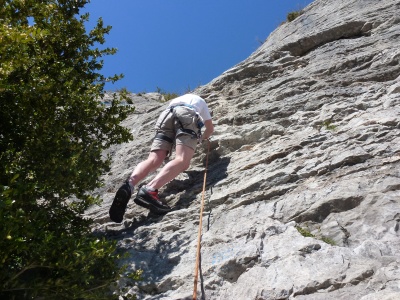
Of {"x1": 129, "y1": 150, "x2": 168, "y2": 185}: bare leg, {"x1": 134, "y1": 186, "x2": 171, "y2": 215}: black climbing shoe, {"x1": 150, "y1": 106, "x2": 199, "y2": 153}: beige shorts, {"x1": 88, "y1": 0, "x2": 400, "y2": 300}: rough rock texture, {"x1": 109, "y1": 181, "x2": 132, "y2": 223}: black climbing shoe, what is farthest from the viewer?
{"x1": 150, "y1": 106, "x2": 199, "y2": 153}: beige shorts

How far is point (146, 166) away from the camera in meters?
7.00

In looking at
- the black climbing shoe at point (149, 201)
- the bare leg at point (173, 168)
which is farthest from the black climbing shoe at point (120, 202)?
the bare leg at point (173, 168)

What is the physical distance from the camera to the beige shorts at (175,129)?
7316mm

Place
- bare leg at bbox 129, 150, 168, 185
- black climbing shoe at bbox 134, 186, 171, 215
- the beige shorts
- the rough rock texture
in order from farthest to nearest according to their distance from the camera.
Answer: the beige shorts
bare leg at bbox 129, 150, 168, 185
black climbing shoe at bbox 134, 186, 171, 215
the rough rock texture

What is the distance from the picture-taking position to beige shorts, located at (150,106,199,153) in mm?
7316

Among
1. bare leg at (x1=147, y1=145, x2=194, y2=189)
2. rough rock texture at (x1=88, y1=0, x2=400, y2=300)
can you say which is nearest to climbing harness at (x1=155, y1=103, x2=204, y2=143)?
bare leg at (x1=147, y1=145, x2=194, y2=189)

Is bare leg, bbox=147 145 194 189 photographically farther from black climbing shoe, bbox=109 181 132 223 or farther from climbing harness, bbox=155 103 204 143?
black climbing shoe, bbox=109 181 132 223

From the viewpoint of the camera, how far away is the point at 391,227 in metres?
4.62

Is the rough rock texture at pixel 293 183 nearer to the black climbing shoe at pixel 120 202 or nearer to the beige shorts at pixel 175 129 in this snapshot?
the black climbing shoe at pixel 120 202

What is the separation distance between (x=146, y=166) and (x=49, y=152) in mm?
2038

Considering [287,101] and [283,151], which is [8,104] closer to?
[283,151]

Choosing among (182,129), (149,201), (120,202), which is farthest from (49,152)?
(182,129)

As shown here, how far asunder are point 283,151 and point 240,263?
8.89 ft

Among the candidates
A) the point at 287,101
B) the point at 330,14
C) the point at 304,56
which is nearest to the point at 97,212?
the point at 287,101
